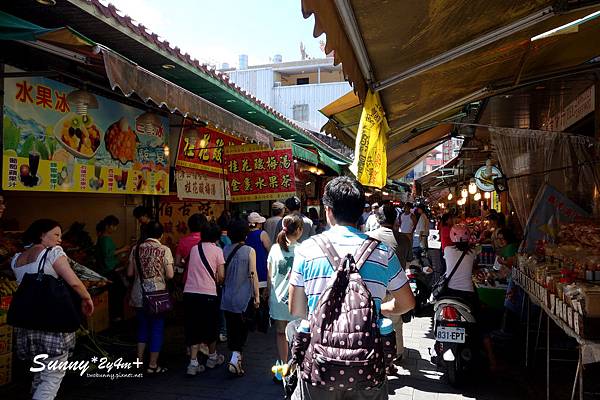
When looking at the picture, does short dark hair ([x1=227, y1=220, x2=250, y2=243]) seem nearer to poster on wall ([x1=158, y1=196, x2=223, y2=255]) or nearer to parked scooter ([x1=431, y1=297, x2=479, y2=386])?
parked scooter ([x1=431, y1=297, x2=479, y2=386])

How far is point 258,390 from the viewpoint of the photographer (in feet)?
17.7

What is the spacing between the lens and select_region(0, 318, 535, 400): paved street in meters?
5.27

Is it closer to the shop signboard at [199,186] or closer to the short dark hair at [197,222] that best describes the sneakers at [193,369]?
the short dark hair at [197,222]

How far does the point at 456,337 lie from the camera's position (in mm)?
5508

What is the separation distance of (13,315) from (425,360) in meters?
5.49

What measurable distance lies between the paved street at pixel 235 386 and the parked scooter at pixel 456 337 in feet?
0.87

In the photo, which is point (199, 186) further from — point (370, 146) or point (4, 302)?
point (370, 146)

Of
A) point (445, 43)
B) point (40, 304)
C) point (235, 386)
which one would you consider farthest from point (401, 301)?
point (235, 386)

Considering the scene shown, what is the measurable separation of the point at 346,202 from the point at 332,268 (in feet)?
1.59

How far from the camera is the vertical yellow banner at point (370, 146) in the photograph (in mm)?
4430

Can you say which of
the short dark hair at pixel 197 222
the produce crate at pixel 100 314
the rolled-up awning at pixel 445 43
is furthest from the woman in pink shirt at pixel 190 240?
the rolled-up awning at pixel 445 43

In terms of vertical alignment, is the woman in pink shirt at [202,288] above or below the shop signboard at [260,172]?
below

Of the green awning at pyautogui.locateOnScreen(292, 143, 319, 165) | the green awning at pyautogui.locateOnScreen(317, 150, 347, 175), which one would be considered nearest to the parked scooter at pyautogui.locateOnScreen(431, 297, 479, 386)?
the green awning at pyautogui.locateOnScreen(292, 143, 319, 165)

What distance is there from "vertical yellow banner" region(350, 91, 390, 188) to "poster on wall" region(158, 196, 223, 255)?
19.6 ft
